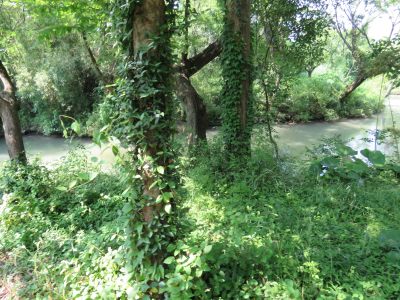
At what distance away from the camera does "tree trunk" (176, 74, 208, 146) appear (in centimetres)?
688

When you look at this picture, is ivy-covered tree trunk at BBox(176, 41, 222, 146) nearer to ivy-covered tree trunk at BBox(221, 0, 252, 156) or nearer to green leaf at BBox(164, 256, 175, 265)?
ivy-covered tree trunk at BBox(221, 0, 252, 156)

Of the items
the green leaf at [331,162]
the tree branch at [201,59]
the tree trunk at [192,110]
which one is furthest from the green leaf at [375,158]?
the tree branch at [201,59]

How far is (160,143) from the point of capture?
7.02 feet

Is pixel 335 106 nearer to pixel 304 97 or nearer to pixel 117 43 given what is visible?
pixel 304 97

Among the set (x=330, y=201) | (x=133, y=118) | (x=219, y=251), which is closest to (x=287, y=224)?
(x=330, y=201)

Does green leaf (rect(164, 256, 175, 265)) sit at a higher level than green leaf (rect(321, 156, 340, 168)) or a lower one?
higher

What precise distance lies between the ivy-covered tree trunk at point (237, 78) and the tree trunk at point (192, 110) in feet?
4.57

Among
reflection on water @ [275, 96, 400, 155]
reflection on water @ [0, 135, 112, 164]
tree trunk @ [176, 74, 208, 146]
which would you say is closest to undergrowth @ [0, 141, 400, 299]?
tree trunk @ [176, 74, 208, 146]

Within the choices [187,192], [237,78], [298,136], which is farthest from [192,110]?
[298,136]

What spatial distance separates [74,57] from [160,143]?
1370cm

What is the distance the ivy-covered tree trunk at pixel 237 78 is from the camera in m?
5.34

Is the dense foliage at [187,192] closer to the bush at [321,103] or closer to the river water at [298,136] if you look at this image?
the river water at [298,136]

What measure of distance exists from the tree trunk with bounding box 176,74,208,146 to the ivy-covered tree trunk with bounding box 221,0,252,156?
4.57 feet

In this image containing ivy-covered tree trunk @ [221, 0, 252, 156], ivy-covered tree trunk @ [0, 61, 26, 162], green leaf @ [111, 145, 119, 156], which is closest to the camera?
green leaf @ [111, 145, 119, 156]
